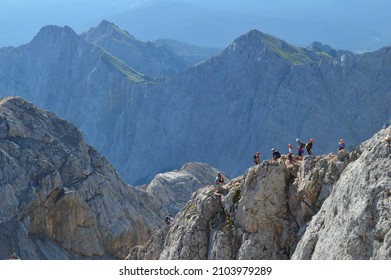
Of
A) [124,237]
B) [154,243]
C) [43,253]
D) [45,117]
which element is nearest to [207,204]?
[154,243]

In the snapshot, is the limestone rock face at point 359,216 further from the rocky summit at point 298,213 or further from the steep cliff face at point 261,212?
the steep cliff face at point 261,212

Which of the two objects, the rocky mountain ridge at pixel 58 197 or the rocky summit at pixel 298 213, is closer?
the rocky summit at pixel 298 213

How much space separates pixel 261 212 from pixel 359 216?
11.4 metres

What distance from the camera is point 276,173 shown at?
47.1 meters

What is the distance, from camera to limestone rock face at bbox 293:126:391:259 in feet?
114

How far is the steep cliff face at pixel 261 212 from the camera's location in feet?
147

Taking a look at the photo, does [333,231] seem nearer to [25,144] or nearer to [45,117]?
[25,144]

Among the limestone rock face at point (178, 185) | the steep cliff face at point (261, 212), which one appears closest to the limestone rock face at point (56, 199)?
the limestone rock face at point (178, 185)

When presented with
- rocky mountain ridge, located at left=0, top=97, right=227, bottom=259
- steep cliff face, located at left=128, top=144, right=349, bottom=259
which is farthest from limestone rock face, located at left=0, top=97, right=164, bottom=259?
steep cliff face, located at left=128, top=144, right=349, bottom=259

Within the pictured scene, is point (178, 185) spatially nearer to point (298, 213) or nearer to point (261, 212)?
point (261, 212)

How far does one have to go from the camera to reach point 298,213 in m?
45.4

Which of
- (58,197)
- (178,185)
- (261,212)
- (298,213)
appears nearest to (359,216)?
(298,213)

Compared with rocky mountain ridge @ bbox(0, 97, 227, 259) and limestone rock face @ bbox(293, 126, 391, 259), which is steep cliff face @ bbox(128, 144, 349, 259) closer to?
limestone rock face @ bbox(293, 126, 391, 259)

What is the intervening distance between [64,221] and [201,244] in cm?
4913
